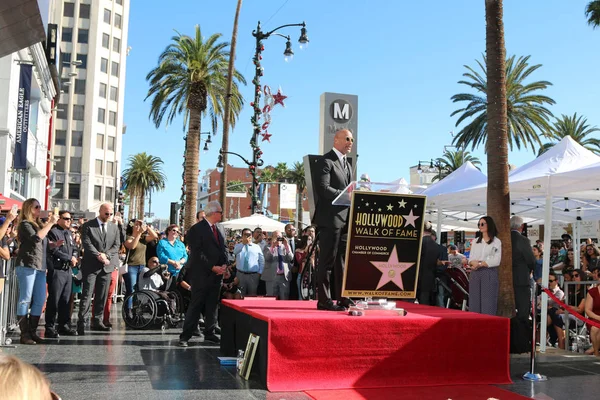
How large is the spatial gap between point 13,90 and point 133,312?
1951cm

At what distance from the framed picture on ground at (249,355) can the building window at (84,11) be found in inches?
3006

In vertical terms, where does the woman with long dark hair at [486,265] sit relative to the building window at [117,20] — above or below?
below

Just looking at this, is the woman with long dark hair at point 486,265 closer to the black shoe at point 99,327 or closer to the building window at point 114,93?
the black shoe at point 99,327

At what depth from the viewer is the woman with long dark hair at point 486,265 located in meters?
8.72

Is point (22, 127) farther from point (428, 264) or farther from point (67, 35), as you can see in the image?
point (67, 35)

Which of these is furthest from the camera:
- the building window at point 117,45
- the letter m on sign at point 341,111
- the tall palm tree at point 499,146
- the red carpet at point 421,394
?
the building window at point 117,45

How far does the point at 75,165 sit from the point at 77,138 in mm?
3286

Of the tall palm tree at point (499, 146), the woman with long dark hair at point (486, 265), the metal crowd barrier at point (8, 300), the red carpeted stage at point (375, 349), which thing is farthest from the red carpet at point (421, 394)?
the metal crowd barrier at point (8, 300)

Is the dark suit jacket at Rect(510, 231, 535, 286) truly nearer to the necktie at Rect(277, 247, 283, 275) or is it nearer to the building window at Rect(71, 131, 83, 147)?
the necktie at Rect(277, 247, 283, 275)

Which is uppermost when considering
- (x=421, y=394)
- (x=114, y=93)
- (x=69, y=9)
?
(x=69, y=9)

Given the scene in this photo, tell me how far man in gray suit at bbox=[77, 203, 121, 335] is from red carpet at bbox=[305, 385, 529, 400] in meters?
5.07

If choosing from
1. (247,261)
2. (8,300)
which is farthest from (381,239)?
(247,261)

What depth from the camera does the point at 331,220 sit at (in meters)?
6.90

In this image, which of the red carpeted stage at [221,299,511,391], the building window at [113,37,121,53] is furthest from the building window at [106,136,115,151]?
the red carpeted stage at [221,299,511,391]
